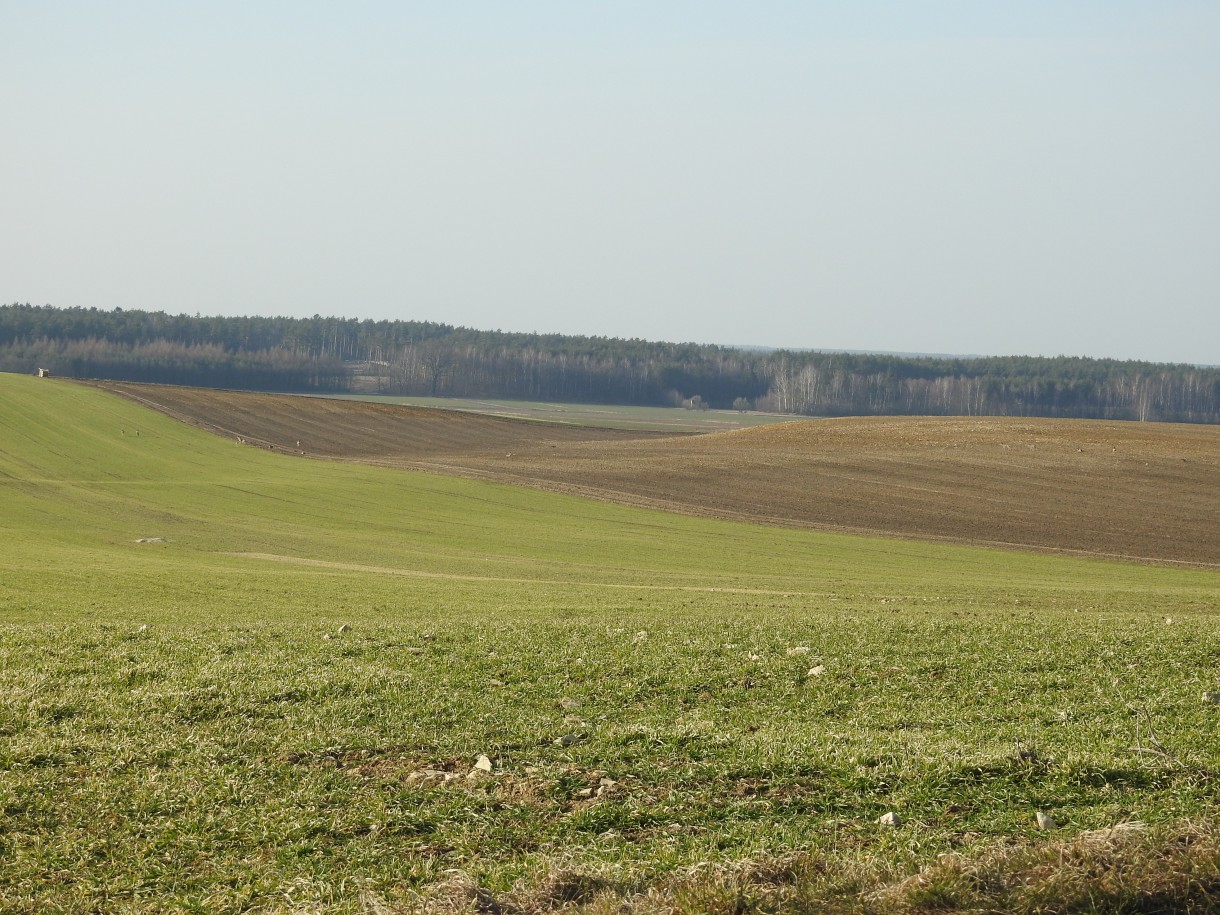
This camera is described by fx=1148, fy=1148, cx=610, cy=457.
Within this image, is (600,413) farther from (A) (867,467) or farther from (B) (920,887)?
(B) (920,887)

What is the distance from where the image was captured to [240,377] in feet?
559

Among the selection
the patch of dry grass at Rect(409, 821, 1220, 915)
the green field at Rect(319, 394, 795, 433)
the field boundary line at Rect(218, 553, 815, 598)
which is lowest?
the field boundary line at Rect(218, 553, 815, 598)

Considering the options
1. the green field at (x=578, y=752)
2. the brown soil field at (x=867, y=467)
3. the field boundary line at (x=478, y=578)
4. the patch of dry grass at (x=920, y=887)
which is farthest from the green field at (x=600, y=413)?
the patch of dry grass at (x=920, y=887)

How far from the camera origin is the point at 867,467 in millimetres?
63031

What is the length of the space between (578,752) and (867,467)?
56.0 metres

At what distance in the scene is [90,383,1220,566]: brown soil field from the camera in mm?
48375

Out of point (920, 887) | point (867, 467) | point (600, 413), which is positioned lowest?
→ point (867, 467)

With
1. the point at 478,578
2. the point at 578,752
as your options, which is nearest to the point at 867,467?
the point at 478,578

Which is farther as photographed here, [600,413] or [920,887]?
[600,413]

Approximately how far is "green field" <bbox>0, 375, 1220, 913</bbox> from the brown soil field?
91.9 ft

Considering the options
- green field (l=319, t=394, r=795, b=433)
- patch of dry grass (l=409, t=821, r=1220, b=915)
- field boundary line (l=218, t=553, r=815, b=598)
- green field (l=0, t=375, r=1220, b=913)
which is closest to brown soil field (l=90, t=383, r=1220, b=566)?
field boundary line (l=218, t=553, r=815, b=598)

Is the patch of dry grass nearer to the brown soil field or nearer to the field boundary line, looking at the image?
the field boundary line

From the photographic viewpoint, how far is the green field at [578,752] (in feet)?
21.1

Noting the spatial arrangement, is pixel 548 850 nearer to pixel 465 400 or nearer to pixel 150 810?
pixel 150 810
